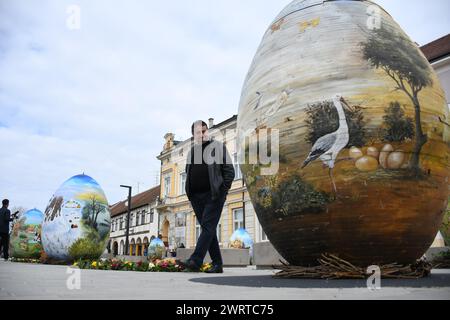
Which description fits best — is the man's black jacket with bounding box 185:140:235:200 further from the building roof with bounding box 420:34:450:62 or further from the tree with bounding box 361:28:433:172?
Answer: the building roof with bounding box 420:34:450:62

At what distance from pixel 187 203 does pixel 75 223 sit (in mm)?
23970

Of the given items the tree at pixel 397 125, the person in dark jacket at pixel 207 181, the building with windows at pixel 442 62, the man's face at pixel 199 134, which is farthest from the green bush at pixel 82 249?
the building with windows at pixel 442 62

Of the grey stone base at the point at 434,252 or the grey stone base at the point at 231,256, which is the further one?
the grey stone base at the point at 231,256

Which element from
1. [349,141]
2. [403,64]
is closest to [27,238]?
[349,141]

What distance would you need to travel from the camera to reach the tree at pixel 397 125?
3.76 meters

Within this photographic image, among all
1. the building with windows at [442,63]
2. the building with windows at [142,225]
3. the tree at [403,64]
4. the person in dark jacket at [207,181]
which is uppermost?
the building with windows at [442,63]

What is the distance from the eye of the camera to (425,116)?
12.9 ft

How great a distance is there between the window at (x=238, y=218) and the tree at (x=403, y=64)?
23795 millimetres

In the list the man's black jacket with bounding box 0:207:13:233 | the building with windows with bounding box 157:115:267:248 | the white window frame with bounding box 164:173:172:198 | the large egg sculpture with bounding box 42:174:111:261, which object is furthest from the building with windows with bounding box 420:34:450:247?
the white window frame with bounding box 164:173:172:198

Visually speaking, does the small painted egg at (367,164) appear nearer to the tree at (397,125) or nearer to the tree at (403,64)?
the tree at (397,125)

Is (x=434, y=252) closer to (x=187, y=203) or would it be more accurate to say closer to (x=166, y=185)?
(x=187, y=203)

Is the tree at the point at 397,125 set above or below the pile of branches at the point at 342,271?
above

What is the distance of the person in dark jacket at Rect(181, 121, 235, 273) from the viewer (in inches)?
193

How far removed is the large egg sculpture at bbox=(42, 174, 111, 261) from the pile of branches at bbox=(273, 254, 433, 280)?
7.28m
